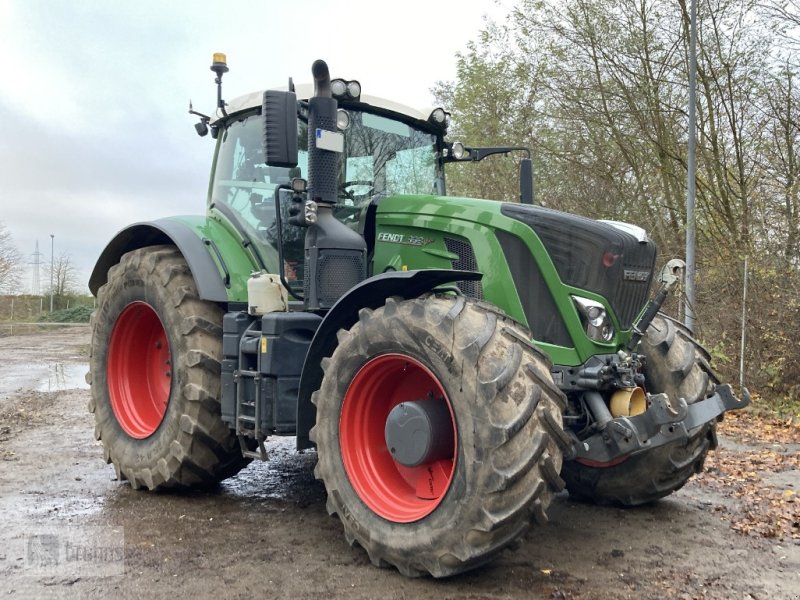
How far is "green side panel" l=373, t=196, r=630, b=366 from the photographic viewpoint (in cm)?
429

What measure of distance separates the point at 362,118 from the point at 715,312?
7.73 m

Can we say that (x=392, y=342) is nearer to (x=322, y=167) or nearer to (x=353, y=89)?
(x=322, y=167)

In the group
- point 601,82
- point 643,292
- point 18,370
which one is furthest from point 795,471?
point 18,370

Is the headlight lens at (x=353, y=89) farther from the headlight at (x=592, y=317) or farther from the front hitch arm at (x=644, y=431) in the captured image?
the front hitch arm at (x=644, y=431)

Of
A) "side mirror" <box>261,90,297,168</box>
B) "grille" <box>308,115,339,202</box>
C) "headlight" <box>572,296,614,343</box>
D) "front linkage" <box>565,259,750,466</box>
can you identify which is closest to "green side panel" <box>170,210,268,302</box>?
"grille" <box>308,115,339,202</box>

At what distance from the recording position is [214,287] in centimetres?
526

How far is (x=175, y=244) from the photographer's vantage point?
5633 millimetres

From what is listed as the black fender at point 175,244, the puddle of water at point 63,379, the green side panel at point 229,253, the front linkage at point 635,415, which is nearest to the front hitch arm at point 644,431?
the front linkage at point 635,415

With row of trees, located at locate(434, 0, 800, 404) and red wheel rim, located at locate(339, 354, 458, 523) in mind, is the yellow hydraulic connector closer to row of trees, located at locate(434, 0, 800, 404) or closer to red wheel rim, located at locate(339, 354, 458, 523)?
red wheel rim, located at locate(339, 354, 458, 523)

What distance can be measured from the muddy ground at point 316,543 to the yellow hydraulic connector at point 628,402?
30.4 inches

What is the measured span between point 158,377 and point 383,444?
271 centimetres

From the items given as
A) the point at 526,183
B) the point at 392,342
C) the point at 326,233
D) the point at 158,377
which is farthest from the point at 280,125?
the point at 158,377

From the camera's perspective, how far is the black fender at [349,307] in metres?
4.00

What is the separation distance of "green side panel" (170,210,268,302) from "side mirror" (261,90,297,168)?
1083 millimetres
